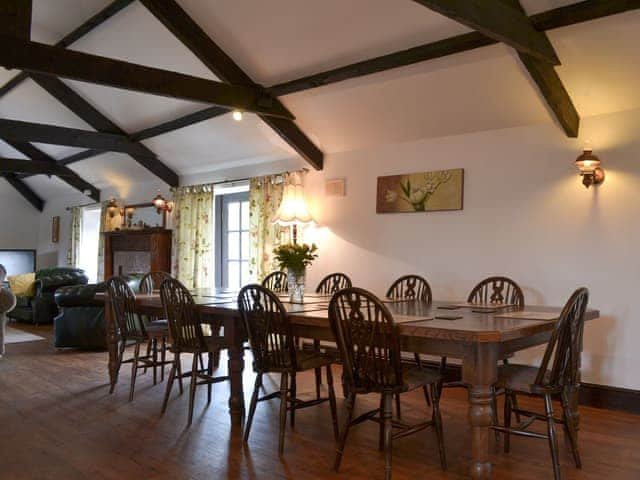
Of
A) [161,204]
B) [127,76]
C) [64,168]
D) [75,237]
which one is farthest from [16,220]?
[127,76]

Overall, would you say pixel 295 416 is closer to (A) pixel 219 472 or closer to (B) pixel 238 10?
(A) pixel 219 472

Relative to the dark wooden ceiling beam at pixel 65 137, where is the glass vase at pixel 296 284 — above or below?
below

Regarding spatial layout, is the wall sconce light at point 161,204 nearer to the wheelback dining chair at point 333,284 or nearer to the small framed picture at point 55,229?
the wheelback dining chair at point 333,284

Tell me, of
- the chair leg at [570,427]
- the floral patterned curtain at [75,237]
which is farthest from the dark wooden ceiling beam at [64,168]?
the chair leg at [570,427]

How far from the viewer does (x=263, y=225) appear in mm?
6523

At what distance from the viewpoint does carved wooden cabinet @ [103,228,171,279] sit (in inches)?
312

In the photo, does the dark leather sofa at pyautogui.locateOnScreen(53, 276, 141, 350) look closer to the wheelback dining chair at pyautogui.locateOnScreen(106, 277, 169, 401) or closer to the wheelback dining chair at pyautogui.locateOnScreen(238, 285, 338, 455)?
the wheelback dining chair at pyautogui.locateOnScreen(106, 277, 169, 401)

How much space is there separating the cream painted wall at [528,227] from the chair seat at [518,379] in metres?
1.47

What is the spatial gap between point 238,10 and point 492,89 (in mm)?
2147

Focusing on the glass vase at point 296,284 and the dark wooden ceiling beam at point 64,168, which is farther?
the dark wooden ceiling beam at point 64,168

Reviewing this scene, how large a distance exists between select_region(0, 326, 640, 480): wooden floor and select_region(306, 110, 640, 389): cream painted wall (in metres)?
0.83

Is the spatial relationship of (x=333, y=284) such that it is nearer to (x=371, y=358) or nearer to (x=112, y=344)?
(x=112, y=344)

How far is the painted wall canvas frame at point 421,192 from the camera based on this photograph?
4977 mm

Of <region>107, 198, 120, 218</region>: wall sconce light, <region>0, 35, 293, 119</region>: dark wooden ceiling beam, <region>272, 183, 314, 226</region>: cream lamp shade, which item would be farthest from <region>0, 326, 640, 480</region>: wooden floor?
<region>107, 198, 120, 218</region>: wall sconce light
